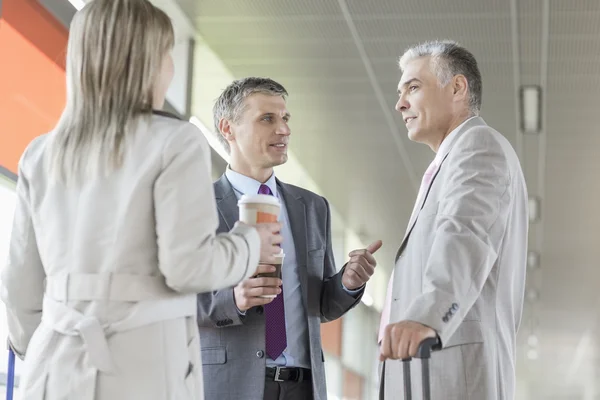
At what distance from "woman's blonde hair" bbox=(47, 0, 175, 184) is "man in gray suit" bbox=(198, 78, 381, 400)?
69 centimetres

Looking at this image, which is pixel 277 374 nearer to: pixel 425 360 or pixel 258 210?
pixel 258 210

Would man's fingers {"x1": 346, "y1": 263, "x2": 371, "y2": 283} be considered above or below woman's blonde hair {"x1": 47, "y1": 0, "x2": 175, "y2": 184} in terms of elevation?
below

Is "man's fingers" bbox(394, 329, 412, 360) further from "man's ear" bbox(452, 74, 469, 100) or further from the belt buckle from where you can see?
"man's ear" bbox(452, 74, 469, 100)

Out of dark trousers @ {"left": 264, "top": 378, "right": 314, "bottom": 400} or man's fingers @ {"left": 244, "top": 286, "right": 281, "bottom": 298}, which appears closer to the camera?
man's fingers @ {"left": 244, "top": 286, "right": 281, "bottom": 298}

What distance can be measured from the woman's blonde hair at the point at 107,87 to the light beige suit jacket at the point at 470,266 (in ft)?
2.55

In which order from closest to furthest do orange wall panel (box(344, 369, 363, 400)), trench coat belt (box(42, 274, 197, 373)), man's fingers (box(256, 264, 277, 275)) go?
trench coat belt (box(42, 274, 197, 373)) → man's fingers (box(256, 264, 277, 275)) → orange wall panel (box(344, 369, 363, 400))

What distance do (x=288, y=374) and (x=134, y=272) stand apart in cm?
112

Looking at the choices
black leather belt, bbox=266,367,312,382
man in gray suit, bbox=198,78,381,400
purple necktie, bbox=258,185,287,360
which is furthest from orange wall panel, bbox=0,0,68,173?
black leather belt, bbox=266,367,312,382

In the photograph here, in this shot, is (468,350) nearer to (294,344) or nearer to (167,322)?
(294,344)

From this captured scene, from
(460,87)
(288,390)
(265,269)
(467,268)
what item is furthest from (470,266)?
(460,87)

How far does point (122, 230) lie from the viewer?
6.38 ft

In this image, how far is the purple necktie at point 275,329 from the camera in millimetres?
Result: 2943

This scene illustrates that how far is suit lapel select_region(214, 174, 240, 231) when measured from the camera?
10.3 ft

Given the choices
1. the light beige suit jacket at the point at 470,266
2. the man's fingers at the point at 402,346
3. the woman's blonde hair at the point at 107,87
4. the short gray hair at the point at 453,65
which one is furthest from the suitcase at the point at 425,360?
the short gray hair at the point at 453,65
